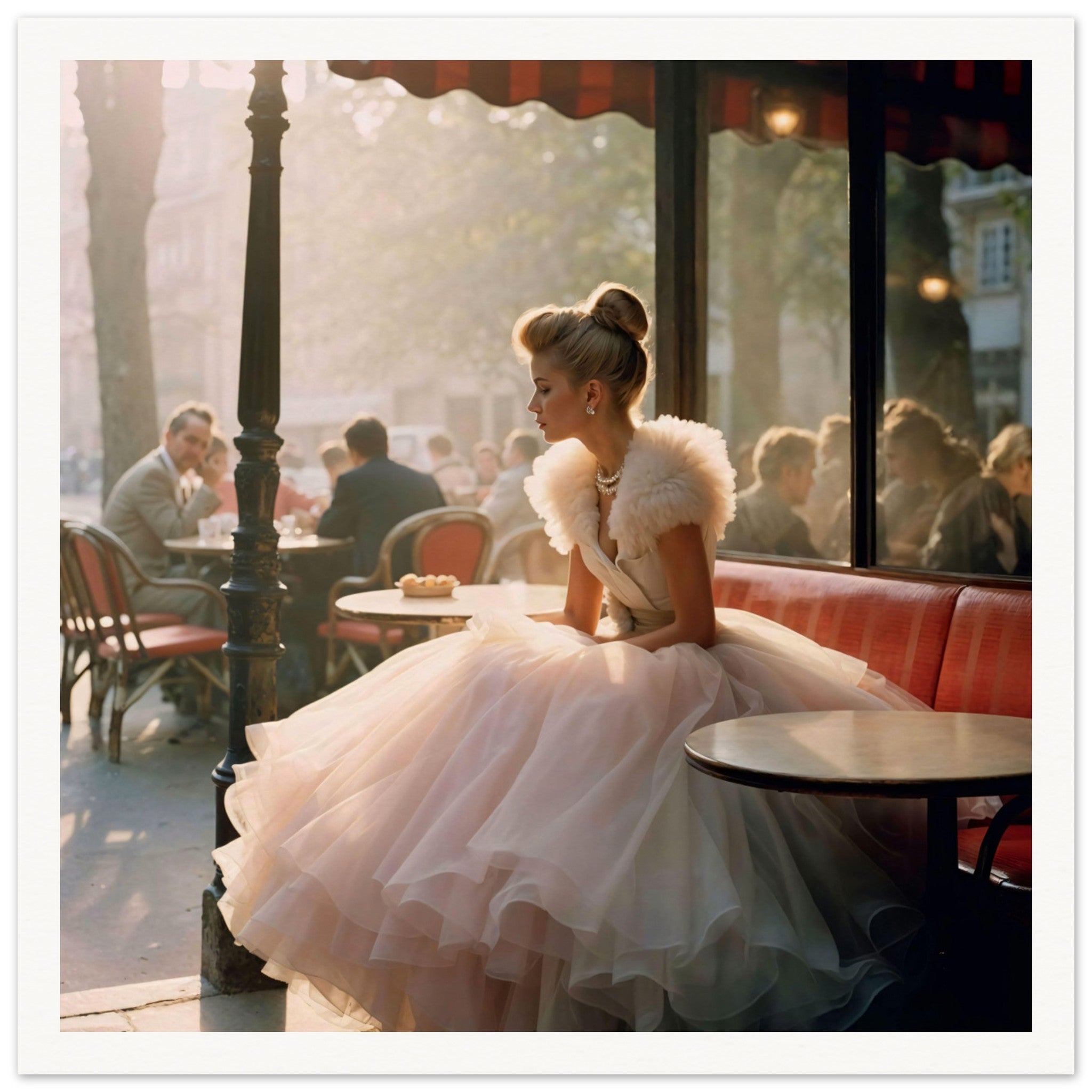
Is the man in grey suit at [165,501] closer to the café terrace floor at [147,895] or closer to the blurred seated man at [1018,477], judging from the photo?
the café terrace floor at [147,895]

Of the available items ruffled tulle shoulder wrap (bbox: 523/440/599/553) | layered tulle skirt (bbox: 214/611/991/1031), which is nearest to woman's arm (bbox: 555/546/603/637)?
ruffled tulle shoulder wrap (bbox: 523/440/599/553)

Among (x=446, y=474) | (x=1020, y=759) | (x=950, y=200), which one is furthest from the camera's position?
(x=446, y=474)

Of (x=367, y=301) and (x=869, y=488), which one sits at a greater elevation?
(x=367, y=301)

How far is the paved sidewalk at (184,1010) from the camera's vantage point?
2.95 metres

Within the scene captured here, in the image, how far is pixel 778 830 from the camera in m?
2.41

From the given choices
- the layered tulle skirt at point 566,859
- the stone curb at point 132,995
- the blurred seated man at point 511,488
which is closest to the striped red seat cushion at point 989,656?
the layered tulle skirt at point 566,859

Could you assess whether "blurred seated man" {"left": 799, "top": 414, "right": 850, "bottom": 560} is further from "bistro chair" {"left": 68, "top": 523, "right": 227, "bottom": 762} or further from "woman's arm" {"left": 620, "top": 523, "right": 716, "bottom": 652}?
"bistro chair" {"left": 68, "top": 523, "right": 227, "bottom": 762}

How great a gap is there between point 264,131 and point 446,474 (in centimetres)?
1116

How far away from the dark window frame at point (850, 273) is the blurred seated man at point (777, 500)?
0.64m

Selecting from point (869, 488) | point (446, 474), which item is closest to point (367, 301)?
point (446, 474)

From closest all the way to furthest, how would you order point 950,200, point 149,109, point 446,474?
point 149,109 < point 950,200 < point 446,474

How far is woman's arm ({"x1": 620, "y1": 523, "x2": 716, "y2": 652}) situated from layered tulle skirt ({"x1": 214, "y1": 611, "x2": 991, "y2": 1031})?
3.4 inches

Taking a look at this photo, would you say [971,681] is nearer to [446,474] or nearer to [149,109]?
[149,109]
